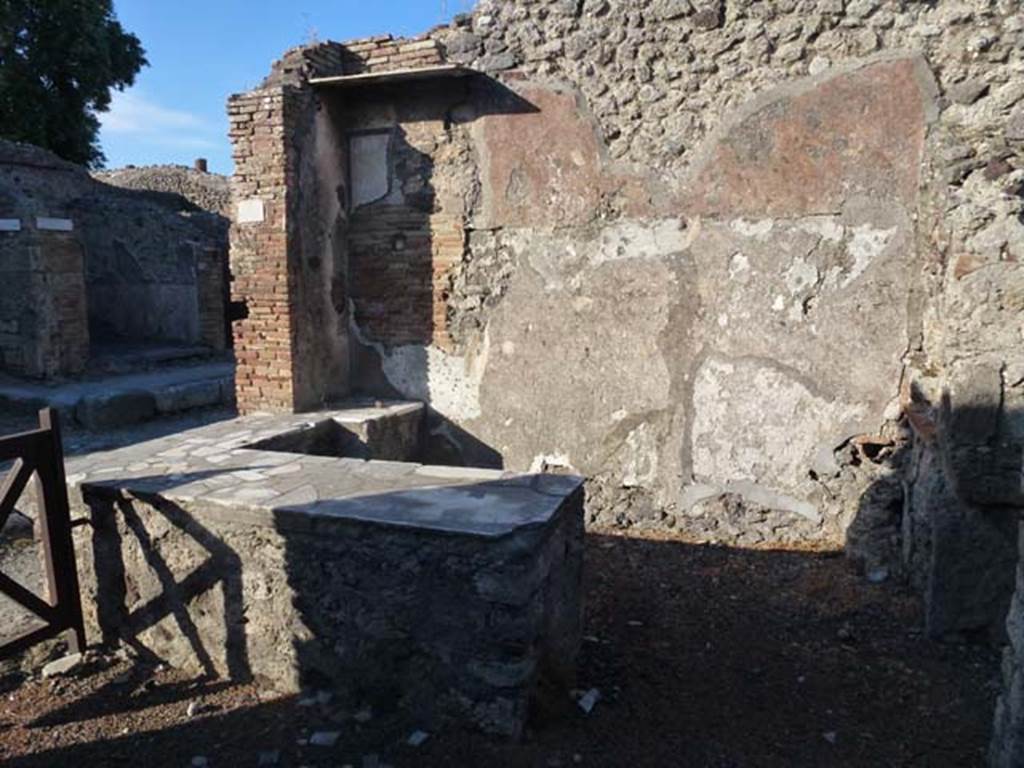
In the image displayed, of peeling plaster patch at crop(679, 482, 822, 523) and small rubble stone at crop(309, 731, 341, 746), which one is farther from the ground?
peeling plaster patch at crop(679, 482, 822, 523)

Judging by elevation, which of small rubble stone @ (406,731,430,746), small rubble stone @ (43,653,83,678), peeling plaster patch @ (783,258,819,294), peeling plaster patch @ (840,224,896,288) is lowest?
small rubble stone @ (406,731,430,746)

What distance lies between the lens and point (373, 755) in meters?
2.88

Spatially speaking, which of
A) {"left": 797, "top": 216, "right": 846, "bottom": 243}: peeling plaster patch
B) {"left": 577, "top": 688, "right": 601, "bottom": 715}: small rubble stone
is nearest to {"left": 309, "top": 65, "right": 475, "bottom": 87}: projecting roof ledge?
{"left": 797, "top": 216, "right": 846, "bottom": 243}: peeling plaster patch

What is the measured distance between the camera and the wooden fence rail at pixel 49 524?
3.28m

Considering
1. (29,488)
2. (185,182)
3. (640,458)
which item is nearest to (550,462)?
(640,458)

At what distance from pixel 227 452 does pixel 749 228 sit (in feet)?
11.9

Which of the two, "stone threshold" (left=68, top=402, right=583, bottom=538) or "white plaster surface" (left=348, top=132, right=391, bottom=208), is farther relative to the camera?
"white plaster surface" (left=348, top=132, right=391, bottom=208)

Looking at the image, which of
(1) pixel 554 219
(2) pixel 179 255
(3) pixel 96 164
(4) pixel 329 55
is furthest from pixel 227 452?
(3) pixel 96 164

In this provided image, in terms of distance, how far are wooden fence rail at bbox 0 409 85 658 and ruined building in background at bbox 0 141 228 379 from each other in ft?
22.6

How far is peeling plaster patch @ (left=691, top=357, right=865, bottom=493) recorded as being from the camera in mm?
4926

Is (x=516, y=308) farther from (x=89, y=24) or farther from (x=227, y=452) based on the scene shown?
A: (x=89, y=24)

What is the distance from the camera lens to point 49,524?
343cm

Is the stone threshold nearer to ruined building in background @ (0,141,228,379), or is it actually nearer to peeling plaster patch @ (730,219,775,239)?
peeling plaster patch @ (730,219,775,239)

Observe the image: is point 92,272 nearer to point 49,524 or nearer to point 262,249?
point 262,249
